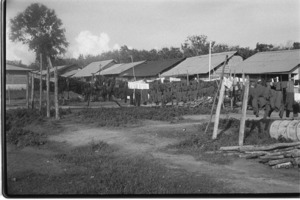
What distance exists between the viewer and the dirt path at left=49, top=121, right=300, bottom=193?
20.3 ft

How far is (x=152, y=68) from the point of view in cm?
4091

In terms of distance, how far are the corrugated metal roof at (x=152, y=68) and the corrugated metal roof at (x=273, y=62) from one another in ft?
34.2

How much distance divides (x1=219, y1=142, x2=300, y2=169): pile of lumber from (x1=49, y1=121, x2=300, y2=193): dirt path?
9.1 inches

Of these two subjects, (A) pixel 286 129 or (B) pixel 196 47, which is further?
(B) pixel 196 47

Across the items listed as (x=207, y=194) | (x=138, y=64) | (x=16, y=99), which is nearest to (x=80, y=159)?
(x=207, y=194)

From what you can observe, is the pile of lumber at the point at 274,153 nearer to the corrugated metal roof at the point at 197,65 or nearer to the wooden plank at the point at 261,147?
the wooden plank at the point at 261,147

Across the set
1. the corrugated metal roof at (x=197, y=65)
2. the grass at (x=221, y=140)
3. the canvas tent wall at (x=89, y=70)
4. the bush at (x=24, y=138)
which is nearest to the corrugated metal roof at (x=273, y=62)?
the corrugated metal roof at (x=197, y=65)

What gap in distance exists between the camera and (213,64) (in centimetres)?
3359

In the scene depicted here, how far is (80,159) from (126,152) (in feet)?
4.64

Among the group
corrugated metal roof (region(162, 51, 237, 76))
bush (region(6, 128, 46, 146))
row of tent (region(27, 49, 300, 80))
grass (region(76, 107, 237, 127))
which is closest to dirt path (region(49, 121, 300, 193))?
bush (region(6, 128, 46, 146))

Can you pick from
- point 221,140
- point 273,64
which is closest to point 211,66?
point 273,64

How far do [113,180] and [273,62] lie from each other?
2551 centimetres

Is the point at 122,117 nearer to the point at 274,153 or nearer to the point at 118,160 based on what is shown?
the point at 118,160

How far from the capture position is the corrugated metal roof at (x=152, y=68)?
128 ft
